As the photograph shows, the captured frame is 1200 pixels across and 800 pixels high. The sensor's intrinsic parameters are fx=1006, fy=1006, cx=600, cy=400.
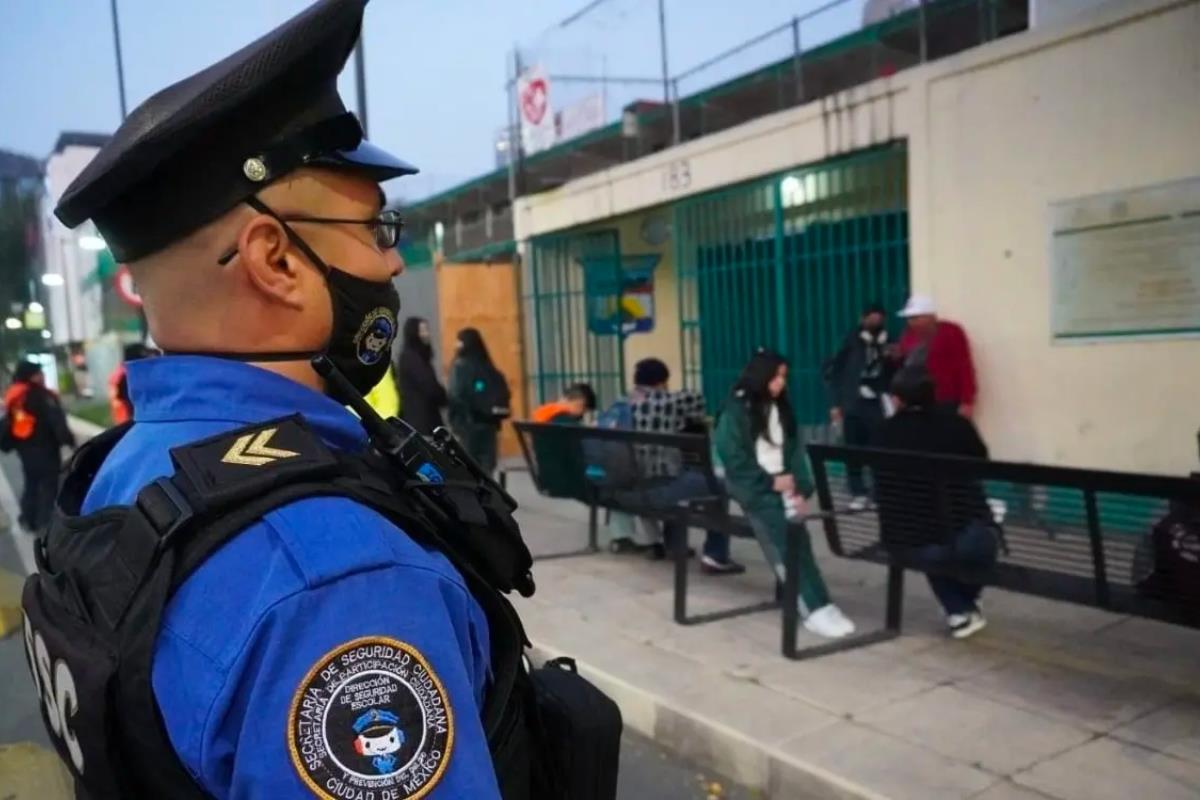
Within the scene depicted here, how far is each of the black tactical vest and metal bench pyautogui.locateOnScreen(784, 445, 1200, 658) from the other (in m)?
3.04

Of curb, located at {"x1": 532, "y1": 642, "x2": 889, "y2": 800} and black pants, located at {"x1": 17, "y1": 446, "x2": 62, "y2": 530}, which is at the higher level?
black pants, located at {"x1": 17, "y1": 446, "x2": 62, "y2": 530}

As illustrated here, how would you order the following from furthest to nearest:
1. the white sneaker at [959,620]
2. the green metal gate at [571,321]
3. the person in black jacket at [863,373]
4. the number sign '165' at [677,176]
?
1. the green metal gate at [571,321]
2. the number sign '165' at [677,176]
3. the person in black jacket at [863,373]
4. the white sneaker at [959,620]

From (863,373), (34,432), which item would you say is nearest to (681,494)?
(863,373)

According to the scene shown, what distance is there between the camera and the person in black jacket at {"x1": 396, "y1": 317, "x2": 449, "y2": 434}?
8133 mm

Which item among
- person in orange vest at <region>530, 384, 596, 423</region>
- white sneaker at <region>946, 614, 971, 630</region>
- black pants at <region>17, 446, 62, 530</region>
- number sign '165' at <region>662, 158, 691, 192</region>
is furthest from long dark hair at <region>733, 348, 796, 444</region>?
black pants at <region>17, 446, 62, 530</region>

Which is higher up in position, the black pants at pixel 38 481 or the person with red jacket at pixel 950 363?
the person with red jacket at pixel 950 363

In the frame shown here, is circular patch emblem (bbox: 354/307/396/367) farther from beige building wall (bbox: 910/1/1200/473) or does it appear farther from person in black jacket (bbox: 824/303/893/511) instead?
person in black jacket (bbox: 824/303/893/511)

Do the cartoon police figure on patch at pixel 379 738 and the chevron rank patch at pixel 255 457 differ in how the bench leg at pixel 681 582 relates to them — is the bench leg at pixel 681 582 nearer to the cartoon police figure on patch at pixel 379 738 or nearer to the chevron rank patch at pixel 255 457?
the chevron rank patch at pixel 255 457

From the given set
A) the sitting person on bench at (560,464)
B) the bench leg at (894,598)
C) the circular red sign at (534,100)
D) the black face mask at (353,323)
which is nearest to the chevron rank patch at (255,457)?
the black face mask at (353,323)

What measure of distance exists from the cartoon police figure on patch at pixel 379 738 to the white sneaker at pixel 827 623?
4.25m

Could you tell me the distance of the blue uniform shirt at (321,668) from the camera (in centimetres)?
88

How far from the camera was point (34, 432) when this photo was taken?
8.97 m

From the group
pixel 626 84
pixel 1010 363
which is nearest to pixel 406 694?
pixel 1010 363

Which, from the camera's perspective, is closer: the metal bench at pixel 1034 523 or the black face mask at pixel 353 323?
the black face mask at pixel 353 323
